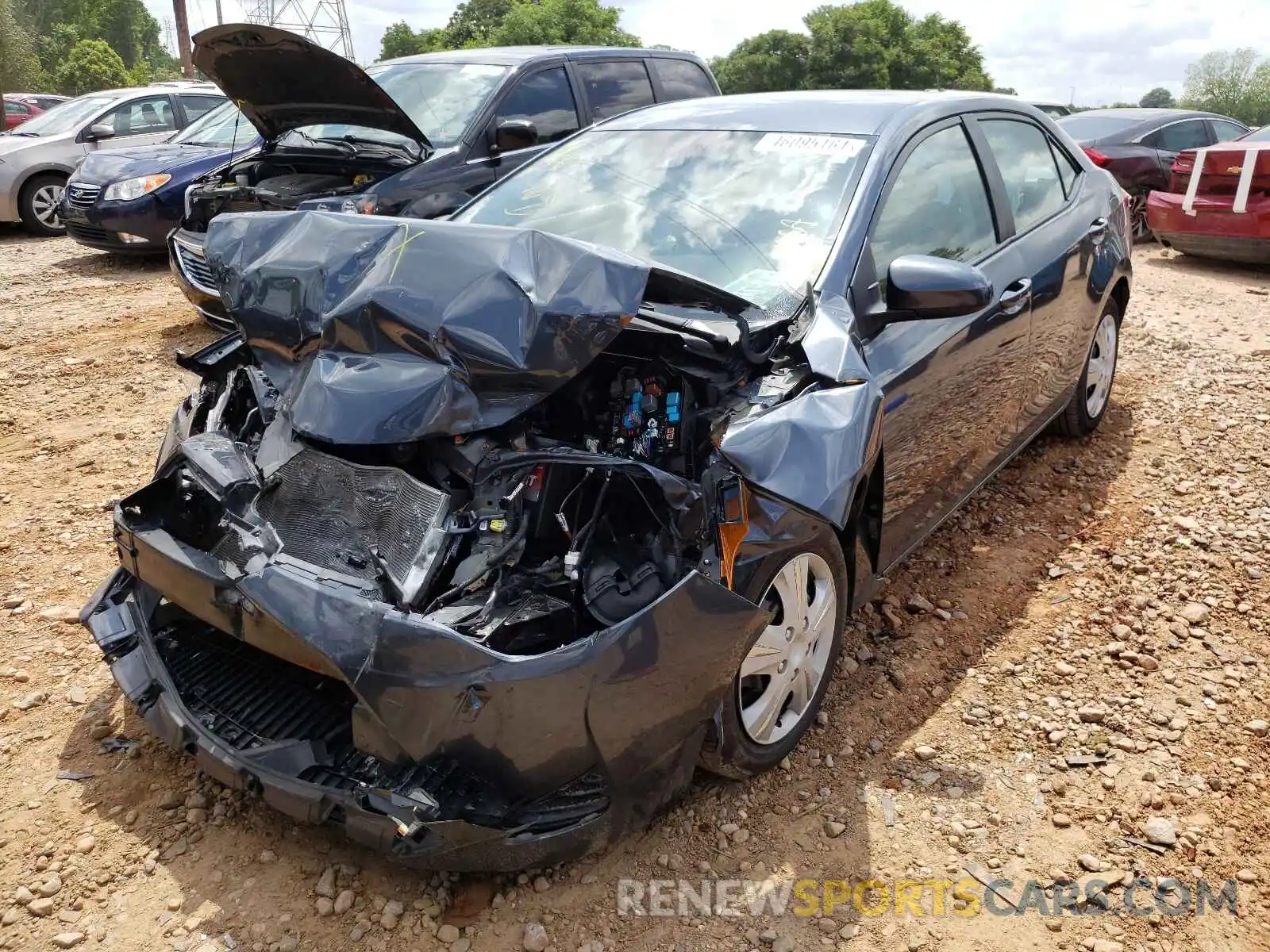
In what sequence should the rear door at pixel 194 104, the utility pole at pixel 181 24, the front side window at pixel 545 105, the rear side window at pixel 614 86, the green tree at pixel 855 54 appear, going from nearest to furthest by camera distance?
the front side window at pixel 545 105, the rear side window at pixel 614 86, the rear door at pixel 194 104, the utility pole at pixel 181 24, the green tree at pixel 855 54

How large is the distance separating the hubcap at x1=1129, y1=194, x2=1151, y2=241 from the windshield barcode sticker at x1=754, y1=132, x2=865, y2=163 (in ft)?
29.1

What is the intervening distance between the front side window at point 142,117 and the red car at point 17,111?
15871 mm

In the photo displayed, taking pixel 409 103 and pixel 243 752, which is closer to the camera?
pixel 243 752

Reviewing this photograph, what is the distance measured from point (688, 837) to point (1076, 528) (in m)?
2.56

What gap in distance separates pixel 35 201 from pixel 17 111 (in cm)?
1775

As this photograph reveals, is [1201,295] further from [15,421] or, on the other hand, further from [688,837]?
[15,421]

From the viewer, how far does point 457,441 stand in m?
2.51

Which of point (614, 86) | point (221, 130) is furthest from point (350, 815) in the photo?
point (221, 130)

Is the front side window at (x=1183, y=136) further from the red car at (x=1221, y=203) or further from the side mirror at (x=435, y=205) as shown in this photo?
the side mirror at (x=435, y=205)

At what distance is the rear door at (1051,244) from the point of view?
390 centimetres

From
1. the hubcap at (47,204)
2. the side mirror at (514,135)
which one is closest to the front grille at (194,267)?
the side mirror at (514,135)

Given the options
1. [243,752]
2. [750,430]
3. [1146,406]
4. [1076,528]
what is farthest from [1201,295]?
[243,752]

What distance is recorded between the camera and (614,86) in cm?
739

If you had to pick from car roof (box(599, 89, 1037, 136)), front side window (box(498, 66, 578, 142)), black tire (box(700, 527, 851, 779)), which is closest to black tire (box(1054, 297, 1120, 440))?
car roof (box(599, 89, 1037, 136))
